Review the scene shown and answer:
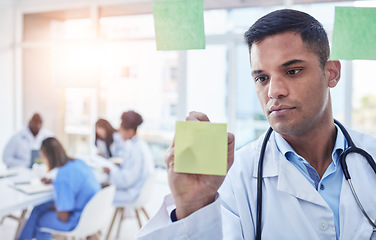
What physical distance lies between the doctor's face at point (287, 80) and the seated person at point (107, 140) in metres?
3.48

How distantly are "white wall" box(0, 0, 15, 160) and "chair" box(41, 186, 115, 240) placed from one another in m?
3.74

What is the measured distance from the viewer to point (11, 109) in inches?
231

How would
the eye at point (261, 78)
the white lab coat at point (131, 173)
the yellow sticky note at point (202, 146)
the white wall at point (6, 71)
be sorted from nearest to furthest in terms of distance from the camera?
the yellow sticky note at point (202, 146) → the eye at point (261, 78) → the white lab coat at point (131, 173) → the white wall at point (6, 71)

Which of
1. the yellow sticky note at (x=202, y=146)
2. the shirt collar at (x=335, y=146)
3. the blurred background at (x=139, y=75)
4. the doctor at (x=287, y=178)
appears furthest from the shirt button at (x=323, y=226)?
the blurred background at (x=139, y=75)

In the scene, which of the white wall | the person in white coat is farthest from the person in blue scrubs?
the white wall

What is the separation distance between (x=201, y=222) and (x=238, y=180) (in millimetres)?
251

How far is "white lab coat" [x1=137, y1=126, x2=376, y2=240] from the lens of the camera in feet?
2.68

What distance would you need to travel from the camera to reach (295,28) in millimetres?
857

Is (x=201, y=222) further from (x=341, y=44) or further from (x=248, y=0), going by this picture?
(x=248, y=0)

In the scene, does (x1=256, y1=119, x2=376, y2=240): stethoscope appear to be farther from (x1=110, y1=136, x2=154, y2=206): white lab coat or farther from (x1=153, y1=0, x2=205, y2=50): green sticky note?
(x1=110, y1=136, x2=154, y2=206): white lab coat

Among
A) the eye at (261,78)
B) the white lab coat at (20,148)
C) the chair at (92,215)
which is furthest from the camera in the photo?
the white lab coat at (20,148)

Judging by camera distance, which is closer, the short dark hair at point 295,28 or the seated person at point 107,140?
the short dark hair at point 295,28

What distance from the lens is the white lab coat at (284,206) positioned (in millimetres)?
818

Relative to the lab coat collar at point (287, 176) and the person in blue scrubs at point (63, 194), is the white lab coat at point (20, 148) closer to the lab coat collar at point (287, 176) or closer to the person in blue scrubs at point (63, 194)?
the person in blue scrubs at point (63, 194)
